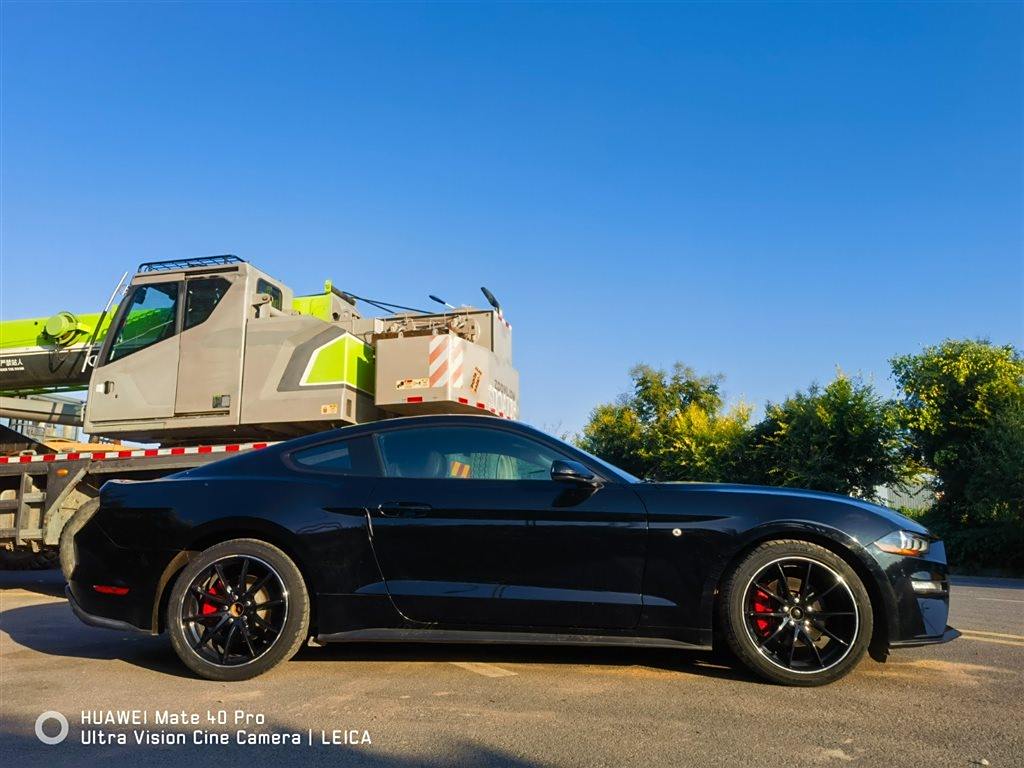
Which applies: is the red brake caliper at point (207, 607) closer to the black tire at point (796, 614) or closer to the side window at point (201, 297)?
the black tire at point (796, 614)

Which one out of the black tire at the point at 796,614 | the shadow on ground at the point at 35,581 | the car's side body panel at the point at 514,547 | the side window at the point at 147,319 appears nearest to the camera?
the black tire at the point at 796,614

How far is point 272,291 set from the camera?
8.12m

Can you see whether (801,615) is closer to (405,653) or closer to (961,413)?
(405,653)

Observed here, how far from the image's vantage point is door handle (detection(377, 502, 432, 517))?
4059 millimetres

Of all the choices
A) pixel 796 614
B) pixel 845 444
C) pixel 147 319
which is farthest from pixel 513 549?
pixel 845 444

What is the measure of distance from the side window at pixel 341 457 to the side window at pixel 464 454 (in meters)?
0.09

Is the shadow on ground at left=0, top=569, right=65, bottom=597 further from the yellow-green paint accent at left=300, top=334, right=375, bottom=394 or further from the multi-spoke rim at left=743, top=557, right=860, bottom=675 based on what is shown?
the multi-spoke rim at left=743, top=557, right=860, bottom=675

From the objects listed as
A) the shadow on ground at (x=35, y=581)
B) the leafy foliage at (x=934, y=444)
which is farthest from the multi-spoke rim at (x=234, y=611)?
the leafy foliage at (x=934, y=444)

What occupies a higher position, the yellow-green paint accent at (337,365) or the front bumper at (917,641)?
the yellow-green paint accent at (337,365)

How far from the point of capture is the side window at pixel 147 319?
7.80 meters

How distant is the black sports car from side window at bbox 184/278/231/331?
11.8 ft

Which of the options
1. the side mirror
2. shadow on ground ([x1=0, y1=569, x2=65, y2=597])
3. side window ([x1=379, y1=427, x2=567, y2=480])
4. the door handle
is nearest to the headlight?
the side mirror

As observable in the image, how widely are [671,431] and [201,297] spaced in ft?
90.4

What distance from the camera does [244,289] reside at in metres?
7.62
